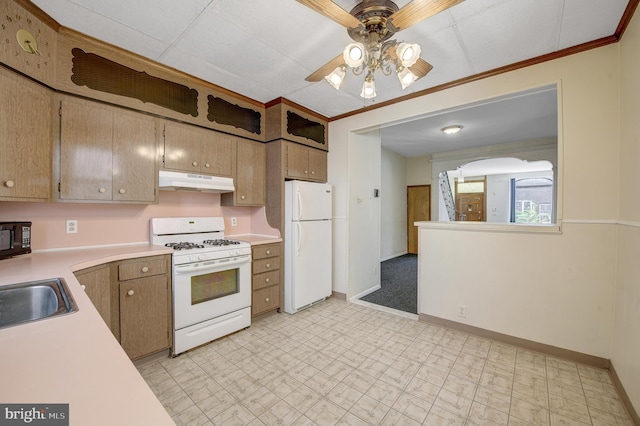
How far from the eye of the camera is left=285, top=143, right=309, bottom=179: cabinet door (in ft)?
10.8

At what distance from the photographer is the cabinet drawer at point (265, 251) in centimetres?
298

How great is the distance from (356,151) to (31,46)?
3166 millimetres

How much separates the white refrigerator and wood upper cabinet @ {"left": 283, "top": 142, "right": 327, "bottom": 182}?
8.3 inches

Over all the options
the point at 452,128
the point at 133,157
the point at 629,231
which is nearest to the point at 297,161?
the point at 133,157

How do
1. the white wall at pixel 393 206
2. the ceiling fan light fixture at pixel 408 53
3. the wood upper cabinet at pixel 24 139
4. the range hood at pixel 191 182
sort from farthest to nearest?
the white wall at pixel 393 206 → the range hood at pixel 191 182 → the wood upper cabinet at pixel 24 139 → the ceiling fan light fixture at pixel 408 53

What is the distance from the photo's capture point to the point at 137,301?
213 cm

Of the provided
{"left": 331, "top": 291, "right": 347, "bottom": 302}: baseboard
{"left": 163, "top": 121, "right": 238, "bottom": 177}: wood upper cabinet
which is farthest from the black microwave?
{"left": 331, "top": 291, "right": 347, "bottom": 302}: baseboard

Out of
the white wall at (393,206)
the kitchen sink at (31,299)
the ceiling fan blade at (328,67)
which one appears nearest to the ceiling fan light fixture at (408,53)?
the ceiling fan blade at (328,67)

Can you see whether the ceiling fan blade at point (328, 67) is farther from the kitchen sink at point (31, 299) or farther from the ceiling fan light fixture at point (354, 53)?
the kitchen sink at point (31, 299)

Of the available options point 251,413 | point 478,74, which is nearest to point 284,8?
point 478,74

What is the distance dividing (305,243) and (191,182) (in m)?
1.44

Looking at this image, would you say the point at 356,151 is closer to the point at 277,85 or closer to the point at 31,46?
the point at 277,85

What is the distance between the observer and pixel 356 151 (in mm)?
3785

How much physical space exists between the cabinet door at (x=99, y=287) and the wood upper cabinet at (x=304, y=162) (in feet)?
6.54
